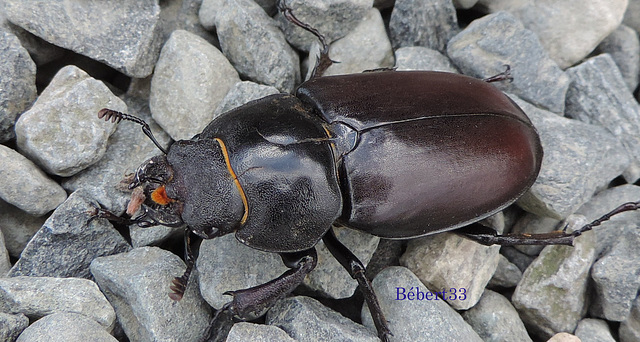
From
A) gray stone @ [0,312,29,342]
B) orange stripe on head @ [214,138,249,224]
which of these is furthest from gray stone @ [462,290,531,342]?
gray stone @ [0,312,29,342]

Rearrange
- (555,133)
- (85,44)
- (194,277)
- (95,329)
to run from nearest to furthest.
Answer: (95,329) → (194,277) → (85,44) → (555,133)

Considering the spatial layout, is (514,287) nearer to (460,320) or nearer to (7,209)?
(460,320)

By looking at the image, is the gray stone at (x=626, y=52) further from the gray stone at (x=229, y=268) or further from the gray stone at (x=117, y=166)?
the gray stone at (x=117, y=166)

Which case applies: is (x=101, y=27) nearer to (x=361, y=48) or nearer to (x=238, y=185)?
(x=238, y=185)

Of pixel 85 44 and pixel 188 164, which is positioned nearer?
pixel 188 164

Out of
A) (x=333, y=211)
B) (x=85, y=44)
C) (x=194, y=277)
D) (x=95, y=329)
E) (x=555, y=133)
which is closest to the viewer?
(x=95, y=329)

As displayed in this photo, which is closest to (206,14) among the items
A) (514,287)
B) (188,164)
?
(188,164)

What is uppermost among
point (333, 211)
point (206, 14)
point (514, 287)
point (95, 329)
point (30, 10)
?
point (30, 10)
